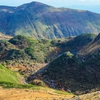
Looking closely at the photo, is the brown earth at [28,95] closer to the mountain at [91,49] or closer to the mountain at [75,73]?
the mountain at [75,73]

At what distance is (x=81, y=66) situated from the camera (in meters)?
57.4

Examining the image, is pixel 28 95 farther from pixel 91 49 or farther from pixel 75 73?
pixel 91 49

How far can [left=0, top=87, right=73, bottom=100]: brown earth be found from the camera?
107 feet

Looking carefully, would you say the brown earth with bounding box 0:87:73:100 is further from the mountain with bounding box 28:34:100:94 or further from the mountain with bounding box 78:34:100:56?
the mountain with bounding box 78:34:100:56

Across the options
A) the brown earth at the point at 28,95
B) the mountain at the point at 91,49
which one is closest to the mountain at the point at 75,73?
the mountain at the point at 91,49

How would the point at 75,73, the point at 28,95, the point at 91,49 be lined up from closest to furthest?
the point at 28,95, the point at 75,73, the point at 91,49

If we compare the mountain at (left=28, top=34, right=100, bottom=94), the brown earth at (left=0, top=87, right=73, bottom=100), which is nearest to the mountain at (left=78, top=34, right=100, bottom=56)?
the mountain at (left=28, top=34, right=100, bottom=94)

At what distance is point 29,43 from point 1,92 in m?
72.9

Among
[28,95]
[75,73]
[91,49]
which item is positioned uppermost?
[28,95]

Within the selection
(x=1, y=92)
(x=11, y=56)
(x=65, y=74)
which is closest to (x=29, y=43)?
(x=11, y=56)

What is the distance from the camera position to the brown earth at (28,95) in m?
32.7

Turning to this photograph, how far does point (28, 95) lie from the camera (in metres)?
33.8

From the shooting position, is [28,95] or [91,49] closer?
[28,95]

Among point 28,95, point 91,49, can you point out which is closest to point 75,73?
point 91,49
